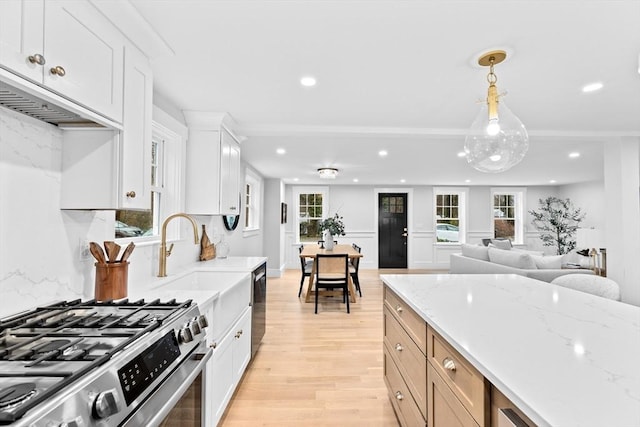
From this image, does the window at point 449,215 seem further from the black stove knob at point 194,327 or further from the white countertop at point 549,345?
the black stove knob at point 194,327

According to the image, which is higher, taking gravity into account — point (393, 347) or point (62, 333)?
point (62, 333)

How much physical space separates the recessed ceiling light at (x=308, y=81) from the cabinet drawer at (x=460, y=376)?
1801mm

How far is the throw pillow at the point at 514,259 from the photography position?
404 cm

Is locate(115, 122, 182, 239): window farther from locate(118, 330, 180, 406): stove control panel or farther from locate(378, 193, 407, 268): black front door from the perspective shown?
locate(378, 193, 407, 268): black front door

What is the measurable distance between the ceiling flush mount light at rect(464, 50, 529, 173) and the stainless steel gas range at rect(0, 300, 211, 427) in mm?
1889

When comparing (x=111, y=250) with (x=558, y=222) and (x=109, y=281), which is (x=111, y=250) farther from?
(x=558, y=222)

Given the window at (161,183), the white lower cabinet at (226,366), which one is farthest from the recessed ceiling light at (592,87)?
the window at (161,183)

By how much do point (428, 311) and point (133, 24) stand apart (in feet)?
6.45

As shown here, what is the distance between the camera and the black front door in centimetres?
836

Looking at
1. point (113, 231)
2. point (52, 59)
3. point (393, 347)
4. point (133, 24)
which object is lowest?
point (393, 347)

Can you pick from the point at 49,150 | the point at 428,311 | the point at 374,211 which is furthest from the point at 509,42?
the point at 374,211

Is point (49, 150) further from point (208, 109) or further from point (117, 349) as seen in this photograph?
point (208, 109)

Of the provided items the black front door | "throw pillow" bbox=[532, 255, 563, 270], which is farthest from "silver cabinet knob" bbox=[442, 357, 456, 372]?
the black front door

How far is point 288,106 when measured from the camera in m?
2.78
